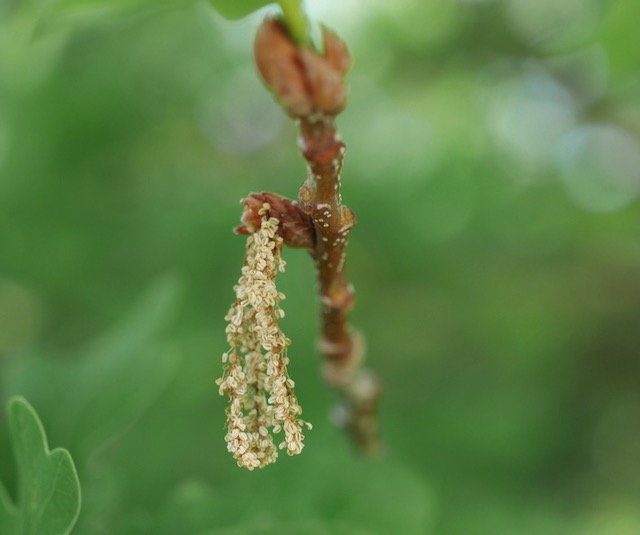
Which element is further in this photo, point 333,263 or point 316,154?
point 333,263

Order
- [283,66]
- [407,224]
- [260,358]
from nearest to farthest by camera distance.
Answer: [283,66] < [260,358] < [407,224]

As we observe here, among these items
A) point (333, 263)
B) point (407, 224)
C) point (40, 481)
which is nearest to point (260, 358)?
point (333, 263)

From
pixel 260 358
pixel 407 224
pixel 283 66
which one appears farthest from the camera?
pixel 407 224

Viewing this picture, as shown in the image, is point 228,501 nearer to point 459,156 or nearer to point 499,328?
point 459,156

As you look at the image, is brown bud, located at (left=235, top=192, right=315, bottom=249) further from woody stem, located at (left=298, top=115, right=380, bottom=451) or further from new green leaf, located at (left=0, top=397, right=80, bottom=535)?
new green leaf, located at (left=0, top=397, right=80, bottom=535)

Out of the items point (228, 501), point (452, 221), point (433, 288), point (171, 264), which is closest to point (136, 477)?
point (228, 501)

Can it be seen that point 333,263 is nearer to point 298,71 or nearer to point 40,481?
point 298,71

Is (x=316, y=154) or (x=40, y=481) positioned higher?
(x=316, y=154)
